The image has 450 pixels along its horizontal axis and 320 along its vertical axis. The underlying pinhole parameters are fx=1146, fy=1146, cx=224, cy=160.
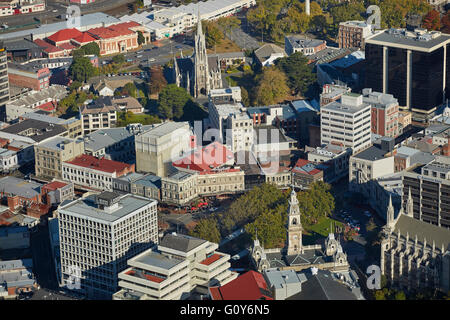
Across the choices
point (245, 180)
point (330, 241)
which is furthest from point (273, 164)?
point (330, 241)

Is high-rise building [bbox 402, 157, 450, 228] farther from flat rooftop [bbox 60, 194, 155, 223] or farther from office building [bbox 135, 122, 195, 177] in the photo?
office building [bbox 135, 122, 195, 177]

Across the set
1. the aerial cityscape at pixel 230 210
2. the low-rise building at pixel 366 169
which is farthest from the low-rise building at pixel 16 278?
the low-rise building at pixel 366 169

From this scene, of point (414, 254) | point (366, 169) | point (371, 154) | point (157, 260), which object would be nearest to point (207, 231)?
point (157, 260)

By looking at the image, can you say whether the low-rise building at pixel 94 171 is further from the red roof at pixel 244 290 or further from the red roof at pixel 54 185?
the red roof at pixel 244 290

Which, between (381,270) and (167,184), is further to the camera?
(167,184)

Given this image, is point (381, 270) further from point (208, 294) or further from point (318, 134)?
point (318, 134)

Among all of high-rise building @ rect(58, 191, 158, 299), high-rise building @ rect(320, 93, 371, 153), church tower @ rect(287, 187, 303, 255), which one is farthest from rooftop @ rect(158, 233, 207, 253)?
high-rise building @ rect(320, 93, 371, 153)
